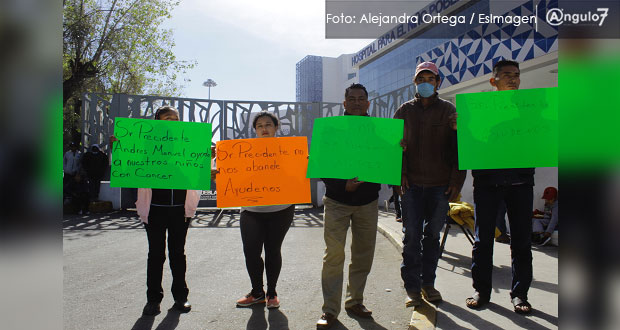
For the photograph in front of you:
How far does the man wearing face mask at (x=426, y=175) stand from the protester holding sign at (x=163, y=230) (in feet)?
6.40

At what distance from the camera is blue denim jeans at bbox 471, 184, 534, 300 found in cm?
312

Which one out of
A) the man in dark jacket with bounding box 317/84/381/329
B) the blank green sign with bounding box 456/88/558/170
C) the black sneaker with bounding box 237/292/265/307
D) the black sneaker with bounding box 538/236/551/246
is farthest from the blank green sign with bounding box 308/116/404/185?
the black sneaker with bounding box 538/236/551/246

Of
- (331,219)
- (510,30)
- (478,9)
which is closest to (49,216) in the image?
(331,219)

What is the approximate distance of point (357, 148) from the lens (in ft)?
10.3

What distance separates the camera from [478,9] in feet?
85.5

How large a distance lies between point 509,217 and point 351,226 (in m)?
1.31

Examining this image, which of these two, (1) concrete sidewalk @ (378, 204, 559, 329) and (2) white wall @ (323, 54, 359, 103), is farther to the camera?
(2) white wall @ (323, 54, 359, 103)

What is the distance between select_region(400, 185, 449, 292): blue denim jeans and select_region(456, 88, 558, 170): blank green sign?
0.45 meters

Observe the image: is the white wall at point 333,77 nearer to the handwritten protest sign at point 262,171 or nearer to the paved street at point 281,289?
the paved street at point 281,289

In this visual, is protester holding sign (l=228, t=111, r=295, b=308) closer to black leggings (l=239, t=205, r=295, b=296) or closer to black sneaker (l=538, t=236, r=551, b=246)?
black leggings (l=239, t=205, r=295, b=296)

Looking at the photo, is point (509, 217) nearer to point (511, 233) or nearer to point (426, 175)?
point (511, 233)

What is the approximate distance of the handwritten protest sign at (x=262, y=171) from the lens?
338cm

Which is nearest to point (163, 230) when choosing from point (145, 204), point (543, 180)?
point (145, 204)

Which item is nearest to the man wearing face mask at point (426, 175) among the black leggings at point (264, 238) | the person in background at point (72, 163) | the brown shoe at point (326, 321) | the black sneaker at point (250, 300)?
the brown shoe at point (326, 321)
